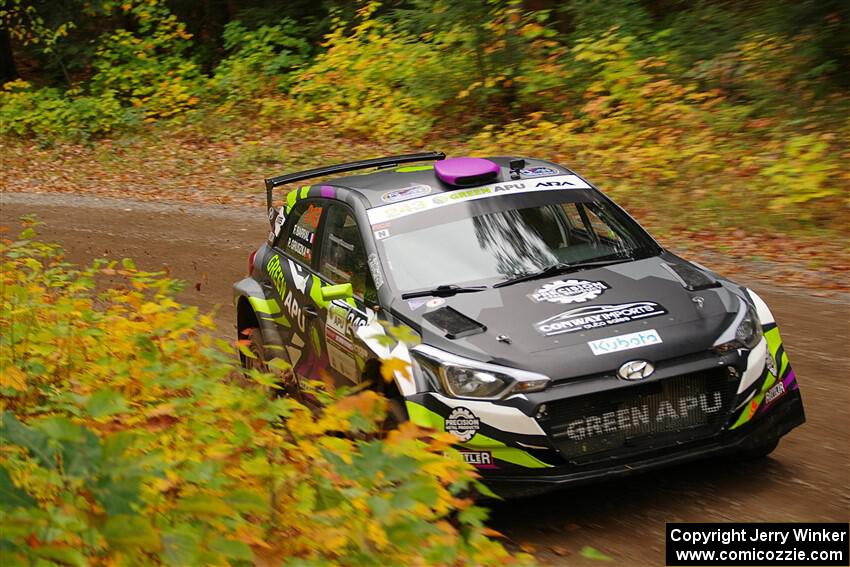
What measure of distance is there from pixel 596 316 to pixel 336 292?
5.10 ft

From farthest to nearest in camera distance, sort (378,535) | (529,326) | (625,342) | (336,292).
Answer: (336,292) → (529,326) → (625,342) → (378,535)

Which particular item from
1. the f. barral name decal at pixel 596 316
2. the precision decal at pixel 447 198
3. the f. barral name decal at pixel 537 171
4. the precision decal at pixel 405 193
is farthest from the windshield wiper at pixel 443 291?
the f. barral name decal at pixel 537 171

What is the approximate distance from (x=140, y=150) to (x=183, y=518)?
19191 millimetres

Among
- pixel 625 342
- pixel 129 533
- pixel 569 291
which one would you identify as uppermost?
pixel 129 533

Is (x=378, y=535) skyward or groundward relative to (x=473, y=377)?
skyward

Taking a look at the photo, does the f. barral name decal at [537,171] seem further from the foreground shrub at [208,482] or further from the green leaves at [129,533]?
the green leaves at [129,533]

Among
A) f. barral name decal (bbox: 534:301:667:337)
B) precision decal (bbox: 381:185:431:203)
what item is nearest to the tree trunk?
precision decal (bbox: 381:185:431:203)

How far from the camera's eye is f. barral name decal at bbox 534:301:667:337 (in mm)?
5043

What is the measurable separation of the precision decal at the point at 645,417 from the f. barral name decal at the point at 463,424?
1.42 ft

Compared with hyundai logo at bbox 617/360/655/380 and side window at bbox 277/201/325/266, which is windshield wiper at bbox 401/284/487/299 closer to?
hyundai logo at bbox 617/360/655/380

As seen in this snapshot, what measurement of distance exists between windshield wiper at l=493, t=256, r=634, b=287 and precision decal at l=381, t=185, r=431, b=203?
1.03 meters

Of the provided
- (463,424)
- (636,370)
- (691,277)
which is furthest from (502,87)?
(463,424)

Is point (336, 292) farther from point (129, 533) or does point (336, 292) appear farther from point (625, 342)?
point (129, 533)

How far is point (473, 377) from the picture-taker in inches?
193
